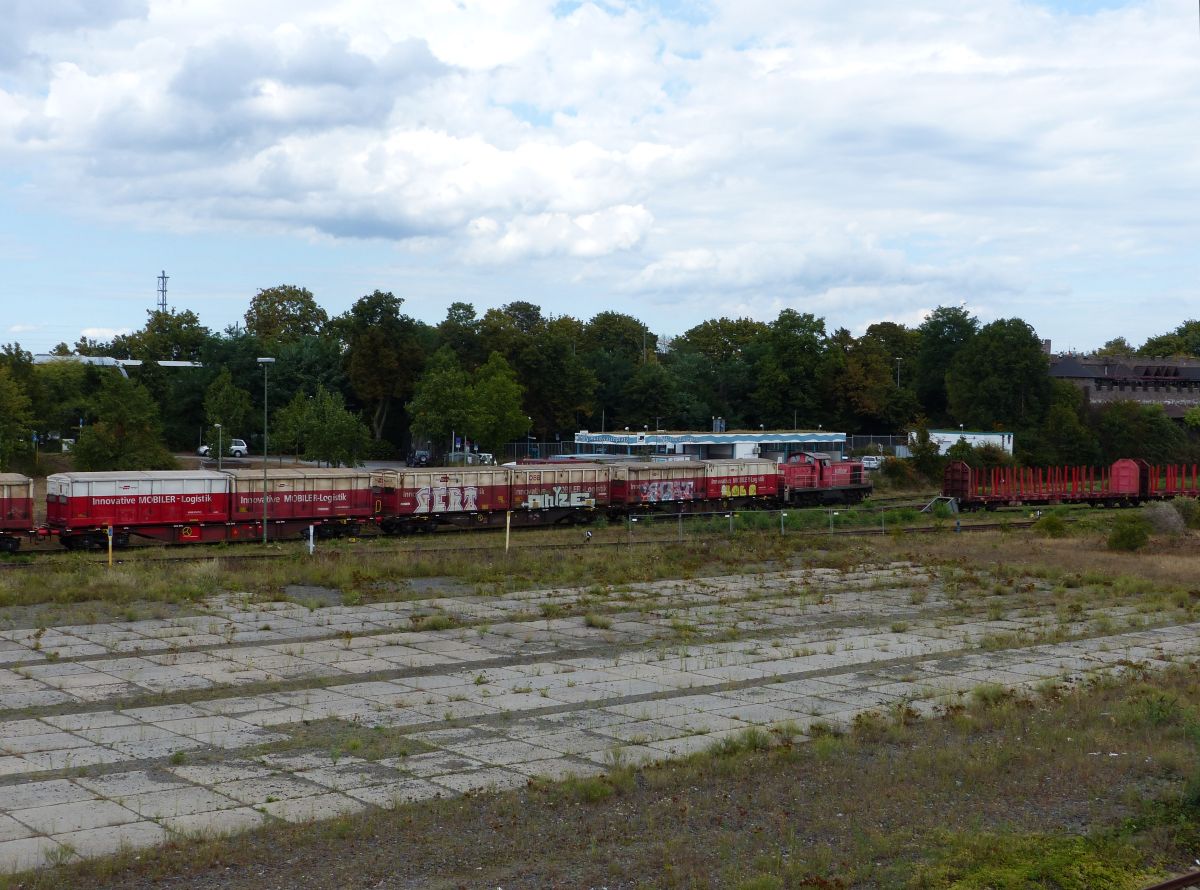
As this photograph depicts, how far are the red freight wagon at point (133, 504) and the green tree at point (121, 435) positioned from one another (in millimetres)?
22808

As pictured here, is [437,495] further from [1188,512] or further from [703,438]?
[703,438]

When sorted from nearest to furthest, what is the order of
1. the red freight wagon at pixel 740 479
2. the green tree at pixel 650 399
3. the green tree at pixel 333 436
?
the red freight wagon at pixel 740 479 < the green tree at pixel 333 436 < the green tree at pixel 650 399

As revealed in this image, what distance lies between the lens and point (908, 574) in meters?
40.2

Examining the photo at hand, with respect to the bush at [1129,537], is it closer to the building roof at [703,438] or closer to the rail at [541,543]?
the rail at [541,543]

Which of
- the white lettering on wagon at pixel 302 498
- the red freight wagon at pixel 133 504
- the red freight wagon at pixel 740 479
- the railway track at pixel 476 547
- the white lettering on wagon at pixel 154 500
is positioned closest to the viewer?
the railway track at pixel 476 547

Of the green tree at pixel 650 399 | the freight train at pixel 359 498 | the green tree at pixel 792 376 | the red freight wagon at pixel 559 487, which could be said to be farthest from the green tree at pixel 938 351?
the red freight wagon at pixel 559 487

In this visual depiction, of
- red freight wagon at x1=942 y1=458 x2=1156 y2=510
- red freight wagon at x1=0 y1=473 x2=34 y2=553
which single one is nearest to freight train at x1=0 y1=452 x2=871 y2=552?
red freight wagon at x1=0 y1=473 x2=34 y2=553

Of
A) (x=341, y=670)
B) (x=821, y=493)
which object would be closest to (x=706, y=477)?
(x=821, y=493)

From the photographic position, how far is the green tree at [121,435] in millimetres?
66625

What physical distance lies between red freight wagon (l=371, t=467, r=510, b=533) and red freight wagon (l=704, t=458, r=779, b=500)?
43.5 feet

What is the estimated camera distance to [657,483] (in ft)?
197

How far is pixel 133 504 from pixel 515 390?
4793 cm

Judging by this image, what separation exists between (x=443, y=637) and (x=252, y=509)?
22.6 m

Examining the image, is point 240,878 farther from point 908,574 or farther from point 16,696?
point 908,574
